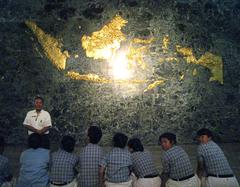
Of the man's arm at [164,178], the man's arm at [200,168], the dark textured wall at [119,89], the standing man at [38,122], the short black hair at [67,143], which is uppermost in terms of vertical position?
the dark textured wall at [119,89]

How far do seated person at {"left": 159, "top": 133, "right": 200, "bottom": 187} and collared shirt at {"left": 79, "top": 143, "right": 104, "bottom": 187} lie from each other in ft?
2.64

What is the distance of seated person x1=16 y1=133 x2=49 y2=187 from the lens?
3.76 metres

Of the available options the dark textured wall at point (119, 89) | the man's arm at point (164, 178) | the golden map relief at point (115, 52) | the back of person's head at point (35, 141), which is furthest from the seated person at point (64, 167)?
the golden map relief at point (115, 52)

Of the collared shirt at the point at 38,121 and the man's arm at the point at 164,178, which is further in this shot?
the collared shirt at the point at 38,121

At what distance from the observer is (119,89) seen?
25.0ft

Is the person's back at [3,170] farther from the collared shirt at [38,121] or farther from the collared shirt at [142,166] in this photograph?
the collared shirt at [38,121]

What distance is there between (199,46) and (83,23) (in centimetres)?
273

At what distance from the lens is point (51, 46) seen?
24.9 feet

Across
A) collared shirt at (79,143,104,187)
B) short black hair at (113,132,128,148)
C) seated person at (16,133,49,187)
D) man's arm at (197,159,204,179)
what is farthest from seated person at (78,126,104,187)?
man's arm at (197,159,204,179)

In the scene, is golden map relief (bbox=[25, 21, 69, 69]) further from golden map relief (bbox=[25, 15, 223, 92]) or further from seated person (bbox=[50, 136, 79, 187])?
seated person (bbox=[50, 136, 79, 187])

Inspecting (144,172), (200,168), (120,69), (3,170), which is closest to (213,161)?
(200,168)

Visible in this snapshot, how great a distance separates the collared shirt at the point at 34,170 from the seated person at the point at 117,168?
25.6 inches

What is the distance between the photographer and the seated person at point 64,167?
3850 millimetres

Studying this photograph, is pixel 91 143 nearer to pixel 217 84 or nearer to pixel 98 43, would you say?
pixel 98 43
